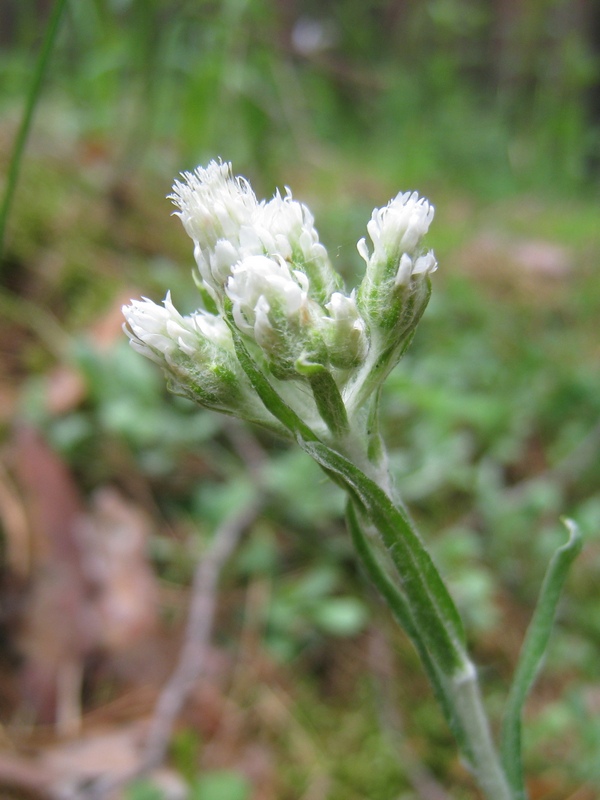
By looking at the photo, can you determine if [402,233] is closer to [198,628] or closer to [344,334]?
[344,334]

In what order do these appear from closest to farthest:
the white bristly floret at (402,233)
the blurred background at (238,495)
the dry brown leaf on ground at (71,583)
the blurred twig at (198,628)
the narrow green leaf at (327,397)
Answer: the narrow green leaf at (327,397), the white bristly floret at (402,233), the blurred twig at (198,628), the blurred background at (238,495), the dry brown leaf on ground at (71,583)

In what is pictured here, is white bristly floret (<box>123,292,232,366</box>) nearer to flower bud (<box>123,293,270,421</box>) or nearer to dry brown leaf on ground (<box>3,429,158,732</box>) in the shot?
flower bud (<box>123,293,270,421</box>)

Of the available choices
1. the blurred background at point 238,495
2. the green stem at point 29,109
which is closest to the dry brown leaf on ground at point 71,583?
the blurred background at point 238,495

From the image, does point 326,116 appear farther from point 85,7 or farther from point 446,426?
point 446,426

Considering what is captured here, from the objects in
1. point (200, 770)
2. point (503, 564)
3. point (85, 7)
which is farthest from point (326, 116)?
point (200, 770)

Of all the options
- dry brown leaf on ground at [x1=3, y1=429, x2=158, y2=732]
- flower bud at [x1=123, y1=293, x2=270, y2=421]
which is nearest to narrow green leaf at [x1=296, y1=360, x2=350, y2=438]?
flower bud at [x1=123, y1=293, x2=270, y2=421]

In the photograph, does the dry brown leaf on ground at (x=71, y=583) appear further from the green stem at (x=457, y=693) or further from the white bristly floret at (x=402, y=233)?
the white bristly floret at (x=402, y=233)
